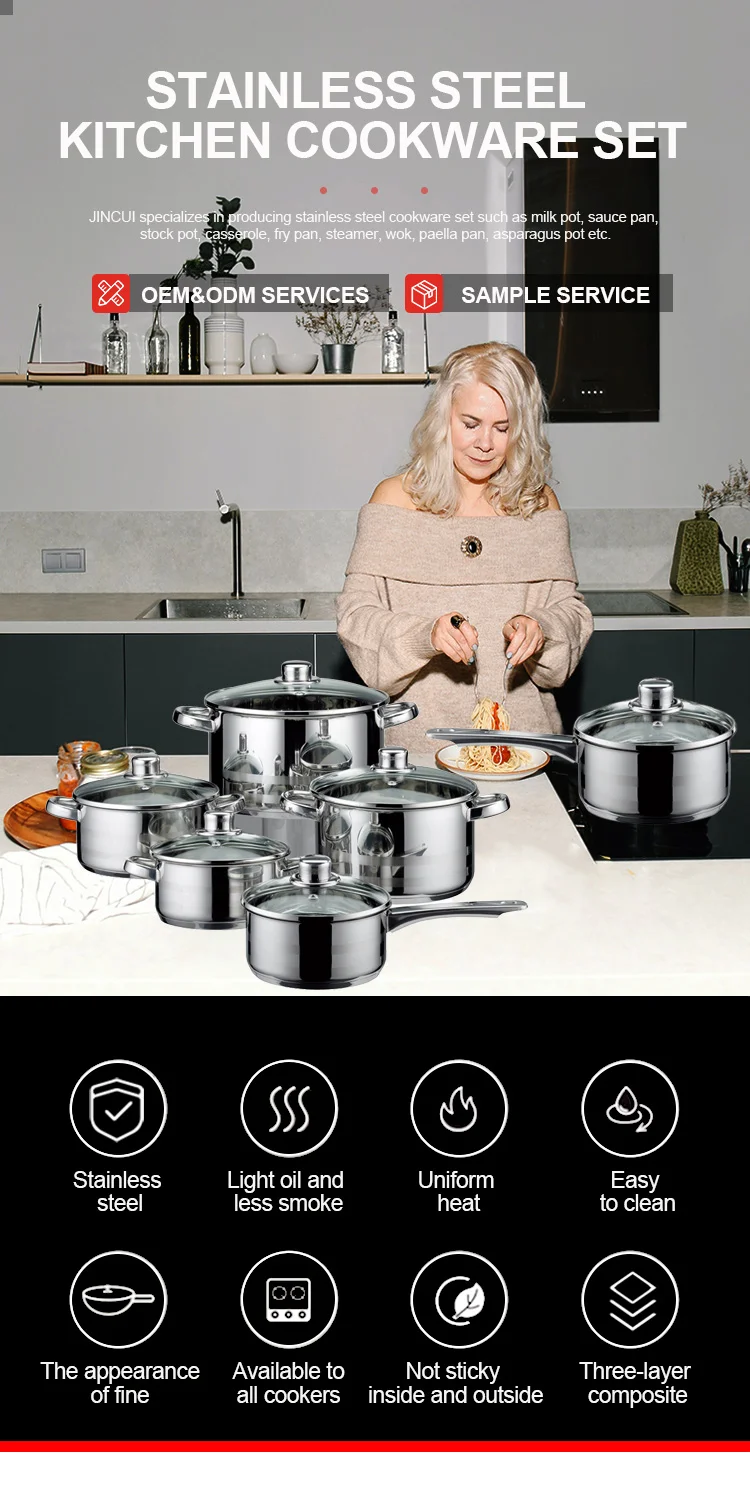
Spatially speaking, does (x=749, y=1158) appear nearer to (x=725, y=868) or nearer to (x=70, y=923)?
(x=725, y=868)

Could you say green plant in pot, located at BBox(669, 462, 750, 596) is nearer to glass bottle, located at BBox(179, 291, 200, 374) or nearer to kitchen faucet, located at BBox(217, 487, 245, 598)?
kitchen faucet, located at BBox(217, 487, 245, 598)

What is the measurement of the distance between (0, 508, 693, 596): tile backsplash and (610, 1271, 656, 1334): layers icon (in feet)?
10.8

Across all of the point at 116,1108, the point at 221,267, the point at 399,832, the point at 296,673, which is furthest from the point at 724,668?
the point at 116,1108

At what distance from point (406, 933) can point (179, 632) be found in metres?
2.51

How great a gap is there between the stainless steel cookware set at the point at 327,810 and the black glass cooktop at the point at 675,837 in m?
0.11

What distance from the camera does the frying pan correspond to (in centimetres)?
129

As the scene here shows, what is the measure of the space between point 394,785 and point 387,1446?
636 mm

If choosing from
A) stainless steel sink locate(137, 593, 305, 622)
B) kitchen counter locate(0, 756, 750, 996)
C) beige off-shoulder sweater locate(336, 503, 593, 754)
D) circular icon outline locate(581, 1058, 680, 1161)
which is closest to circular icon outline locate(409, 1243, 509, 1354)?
circular icon outline locate(581, 1058, 680, 1161)

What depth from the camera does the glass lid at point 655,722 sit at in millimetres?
1532

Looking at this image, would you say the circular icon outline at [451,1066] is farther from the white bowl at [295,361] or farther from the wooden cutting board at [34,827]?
the white bowl at [295,361]

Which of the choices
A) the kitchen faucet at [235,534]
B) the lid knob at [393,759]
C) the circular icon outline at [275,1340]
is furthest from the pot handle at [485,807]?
the kitchen faucet at [235,534]

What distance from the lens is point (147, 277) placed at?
4.25 meters
